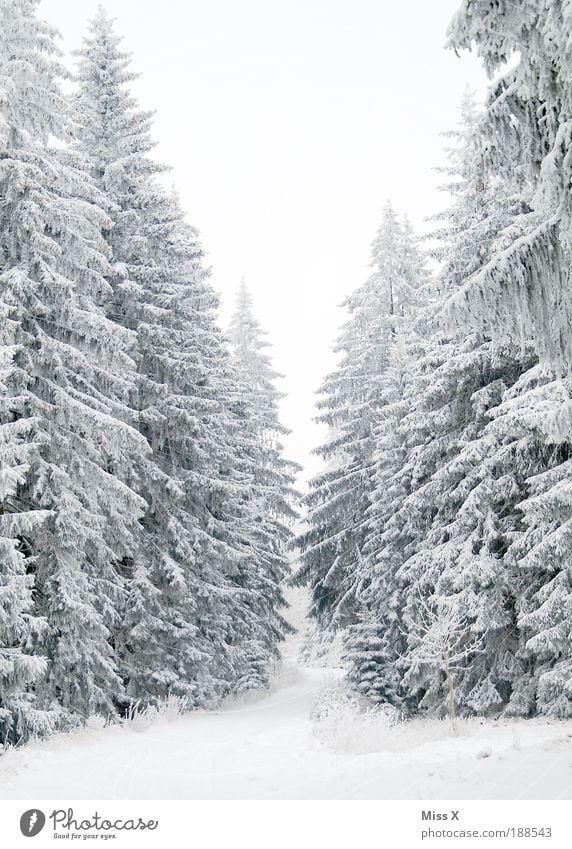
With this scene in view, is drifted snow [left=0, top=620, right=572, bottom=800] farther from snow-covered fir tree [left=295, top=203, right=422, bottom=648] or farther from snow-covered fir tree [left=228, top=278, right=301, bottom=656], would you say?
snow-covered fir tree [left=228, top=278, right=301, bottom=656]

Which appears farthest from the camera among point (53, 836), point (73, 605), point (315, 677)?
point (315, 677)

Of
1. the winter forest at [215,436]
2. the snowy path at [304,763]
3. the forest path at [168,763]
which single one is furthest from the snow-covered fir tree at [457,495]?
the forest path at [168,763]

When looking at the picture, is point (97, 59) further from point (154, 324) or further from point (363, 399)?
point (363, 399)

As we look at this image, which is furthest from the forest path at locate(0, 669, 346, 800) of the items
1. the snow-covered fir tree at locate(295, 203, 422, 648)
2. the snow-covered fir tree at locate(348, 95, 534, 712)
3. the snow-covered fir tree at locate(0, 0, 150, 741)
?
the snow-covered fir tree at locate(295, 203, 422, 648)

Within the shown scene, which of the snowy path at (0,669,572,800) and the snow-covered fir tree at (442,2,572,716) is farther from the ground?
the snow-covered fir tree at (442,2,572,716)

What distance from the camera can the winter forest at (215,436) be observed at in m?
7.03

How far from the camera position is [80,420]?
42.5 feet

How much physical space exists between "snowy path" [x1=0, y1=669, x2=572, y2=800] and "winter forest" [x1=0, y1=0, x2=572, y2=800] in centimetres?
102

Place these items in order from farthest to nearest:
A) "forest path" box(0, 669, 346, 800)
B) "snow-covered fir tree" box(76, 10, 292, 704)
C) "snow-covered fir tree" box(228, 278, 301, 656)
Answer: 1. "snow-covered fir tree" box(228, 278, 301, 656)
2. "snow-covered fir tree" box(76, 10, 292, 704)
3. "forest path" box(0, 669, 346, 800)

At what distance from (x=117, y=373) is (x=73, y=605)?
5.65 meters

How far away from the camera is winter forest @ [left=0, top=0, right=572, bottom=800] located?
703 centimetres


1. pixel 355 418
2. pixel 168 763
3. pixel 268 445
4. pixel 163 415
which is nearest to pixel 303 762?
pixel 168 763

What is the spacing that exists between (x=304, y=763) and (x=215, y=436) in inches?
445

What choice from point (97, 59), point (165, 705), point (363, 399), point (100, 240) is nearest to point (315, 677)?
point (363, 399)
